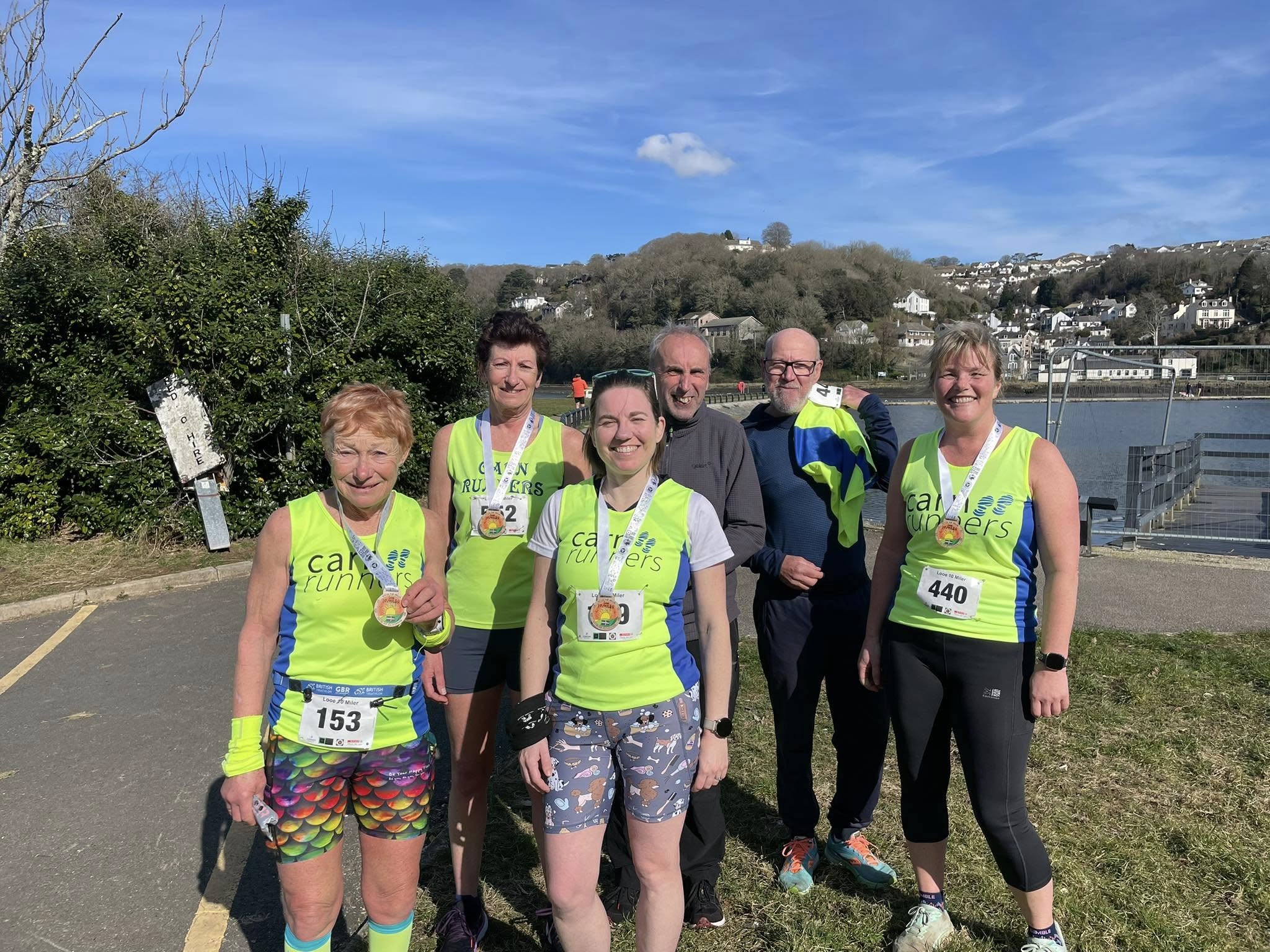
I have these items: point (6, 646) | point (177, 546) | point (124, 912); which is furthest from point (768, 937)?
point (177, 546)

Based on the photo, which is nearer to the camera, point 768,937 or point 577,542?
point 577,542

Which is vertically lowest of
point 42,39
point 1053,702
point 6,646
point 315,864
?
point 6,646

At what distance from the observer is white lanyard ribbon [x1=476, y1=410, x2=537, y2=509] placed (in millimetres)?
2832

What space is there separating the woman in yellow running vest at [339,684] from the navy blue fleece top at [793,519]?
4.53ft

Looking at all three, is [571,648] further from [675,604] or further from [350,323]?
[350,323]

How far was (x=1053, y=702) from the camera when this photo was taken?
259 cm

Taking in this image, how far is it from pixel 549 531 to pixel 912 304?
15304 cm

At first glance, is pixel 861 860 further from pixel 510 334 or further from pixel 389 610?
pixel 510 334

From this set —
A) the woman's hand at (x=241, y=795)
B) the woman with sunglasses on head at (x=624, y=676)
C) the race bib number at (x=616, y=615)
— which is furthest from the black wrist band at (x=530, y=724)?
the woman's hand at (x=241, y=795)

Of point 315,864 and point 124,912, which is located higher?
point 315,864

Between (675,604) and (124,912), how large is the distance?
Answer: 264cm

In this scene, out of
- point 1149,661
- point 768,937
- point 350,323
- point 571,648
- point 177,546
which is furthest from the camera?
point 350,323

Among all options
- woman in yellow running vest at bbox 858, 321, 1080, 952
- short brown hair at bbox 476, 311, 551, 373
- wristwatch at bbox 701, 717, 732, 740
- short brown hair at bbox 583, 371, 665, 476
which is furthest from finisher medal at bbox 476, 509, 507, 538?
woman in yellow running vest at bbox 858, 321, 1080, 952

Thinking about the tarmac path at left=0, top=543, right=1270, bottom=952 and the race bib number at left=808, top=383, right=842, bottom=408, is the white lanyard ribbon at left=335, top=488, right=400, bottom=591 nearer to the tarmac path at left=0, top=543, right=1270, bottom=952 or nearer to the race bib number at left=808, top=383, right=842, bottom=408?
the tarmac path at left=0, top=543, right=1270, bottom=952
